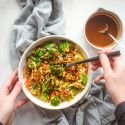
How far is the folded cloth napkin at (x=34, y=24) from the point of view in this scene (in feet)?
3.83

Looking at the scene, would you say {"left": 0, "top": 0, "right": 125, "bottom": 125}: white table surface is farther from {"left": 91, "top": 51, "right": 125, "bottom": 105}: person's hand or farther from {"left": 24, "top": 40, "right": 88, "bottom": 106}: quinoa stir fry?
{"left": 91, "top": 51, "right": 125, "bottom": 105}: person's hand

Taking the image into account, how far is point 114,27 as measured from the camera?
1197 millimetres

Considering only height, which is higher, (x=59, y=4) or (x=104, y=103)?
(x=59, y=4)

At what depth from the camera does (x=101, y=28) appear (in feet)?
3.91

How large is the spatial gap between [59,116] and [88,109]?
0.11 meters

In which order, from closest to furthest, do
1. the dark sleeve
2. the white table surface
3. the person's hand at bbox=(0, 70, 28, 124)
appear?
the dark sleeve
the person's hand at bbox=(0, 70, 28, 124)
the white table surface

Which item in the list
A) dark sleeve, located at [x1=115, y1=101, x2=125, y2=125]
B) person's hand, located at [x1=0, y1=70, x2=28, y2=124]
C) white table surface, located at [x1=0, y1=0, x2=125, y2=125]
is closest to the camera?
dark sleeve, located at [x1=115, y1=101, x2=125, y2=125]

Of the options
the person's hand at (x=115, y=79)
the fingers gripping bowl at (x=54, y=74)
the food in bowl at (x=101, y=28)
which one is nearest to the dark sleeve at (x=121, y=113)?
the person's hand at (x=115, y=79)

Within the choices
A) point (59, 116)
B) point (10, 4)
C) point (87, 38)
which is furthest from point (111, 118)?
point (10, 4)

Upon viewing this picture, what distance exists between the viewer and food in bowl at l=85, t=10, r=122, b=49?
3.87 feet

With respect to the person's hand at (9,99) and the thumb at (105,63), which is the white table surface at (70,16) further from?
the thumb at (105,63)

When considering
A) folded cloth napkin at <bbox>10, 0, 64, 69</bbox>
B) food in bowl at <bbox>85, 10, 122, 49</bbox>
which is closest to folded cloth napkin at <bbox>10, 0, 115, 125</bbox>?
folded cloth napkin at <bbox>10, 0, 64, 69</bbox>

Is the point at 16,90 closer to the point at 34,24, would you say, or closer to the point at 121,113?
the point at 34,24

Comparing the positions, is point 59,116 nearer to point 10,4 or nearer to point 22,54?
point 22,54
